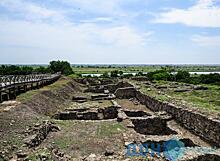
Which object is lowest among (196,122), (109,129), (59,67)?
(109,129)

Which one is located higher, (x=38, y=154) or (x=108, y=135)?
(x=38, y=154)

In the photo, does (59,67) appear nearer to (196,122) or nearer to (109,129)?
(109,129)

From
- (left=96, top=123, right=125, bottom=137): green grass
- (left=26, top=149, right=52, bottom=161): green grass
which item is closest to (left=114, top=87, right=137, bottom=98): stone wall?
(left=96, top=123, right=125, bottom=137): green grass

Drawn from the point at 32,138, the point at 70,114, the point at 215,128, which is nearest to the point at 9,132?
the point at 32,138

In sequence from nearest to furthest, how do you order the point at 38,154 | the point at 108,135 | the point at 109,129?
the point at 38,154, the point at 108,135, the point at 109,129

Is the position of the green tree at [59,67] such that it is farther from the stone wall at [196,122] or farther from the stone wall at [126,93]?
the stone wall at [196,122]

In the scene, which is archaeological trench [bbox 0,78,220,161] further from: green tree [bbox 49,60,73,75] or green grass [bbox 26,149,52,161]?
green tree [bbox 49,60,73,75]

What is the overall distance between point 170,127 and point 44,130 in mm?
6025

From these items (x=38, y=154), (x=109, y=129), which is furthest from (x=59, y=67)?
(x=38, y=154)

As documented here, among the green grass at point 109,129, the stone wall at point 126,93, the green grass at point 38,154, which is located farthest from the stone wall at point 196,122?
the stone wall at point 126,93

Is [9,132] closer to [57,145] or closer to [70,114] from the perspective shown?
[57,145]

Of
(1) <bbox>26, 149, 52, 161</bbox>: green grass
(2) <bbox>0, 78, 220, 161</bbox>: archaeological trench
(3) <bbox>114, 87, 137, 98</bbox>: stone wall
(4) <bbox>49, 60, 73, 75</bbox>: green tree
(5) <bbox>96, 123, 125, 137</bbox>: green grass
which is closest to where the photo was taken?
(1) <bbox>26, 149, 52, 161</bbox>: green grass

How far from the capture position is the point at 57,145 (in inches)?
410

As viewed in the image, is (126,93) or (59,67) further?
(59,67)
